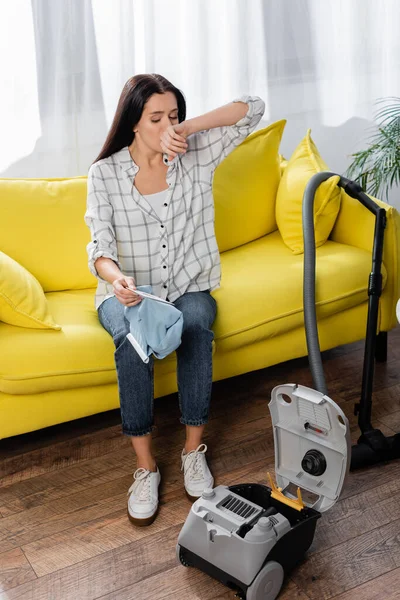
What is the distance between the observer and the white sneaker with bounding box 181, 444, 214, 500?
6.82 feet

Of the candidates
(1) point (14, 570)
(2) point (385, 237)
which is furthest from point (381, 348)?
(1) point (14, 570)

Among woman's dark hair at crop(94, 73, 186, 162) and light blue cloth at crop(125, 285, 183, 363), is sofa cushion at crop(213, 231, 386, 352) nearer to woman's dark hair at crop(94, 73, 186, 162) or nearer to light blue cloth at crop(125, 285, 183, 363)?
light blue cloth at crop(125, 285, 183, 363)


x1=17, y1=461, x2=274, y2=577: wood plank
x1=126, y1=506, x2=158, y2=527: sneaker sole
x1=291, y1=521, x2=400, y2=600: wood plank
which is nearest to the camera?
x1=291, y1=521, x2=400, y2=600: wood plank

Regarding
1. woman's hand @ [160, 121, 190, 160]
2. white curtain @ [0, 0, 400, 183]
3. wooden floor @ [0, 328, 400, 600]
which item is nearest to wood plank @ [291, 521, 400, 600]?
wooden floor @ [0, 328, 400, 600]

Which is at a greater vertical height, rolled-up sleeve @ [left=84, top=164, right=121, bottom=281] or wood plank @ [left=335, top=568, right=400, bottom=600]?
rolled-up sleeve @ [left=84, top=164, right=121, bottom=281]

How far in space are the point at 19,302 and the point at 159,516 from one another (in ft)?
2.26

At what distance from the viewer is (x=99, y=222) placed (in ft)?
6.96

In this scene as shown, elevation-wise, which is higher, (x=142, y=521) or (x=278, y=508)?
(x=278, y=508)

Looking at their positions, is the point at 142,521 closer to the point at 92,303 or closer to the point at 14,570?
the point at 14,570

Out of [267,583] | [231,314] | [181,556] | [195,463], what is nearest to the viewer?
[267,583]

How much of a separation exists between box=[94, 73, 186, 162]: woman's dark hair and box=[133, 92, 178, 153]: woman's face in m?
0.01

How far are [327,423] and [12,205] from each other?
127 cm

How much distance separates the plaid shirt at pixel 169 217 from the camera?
2180mm

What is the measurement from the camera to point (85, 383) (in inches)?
87.0
